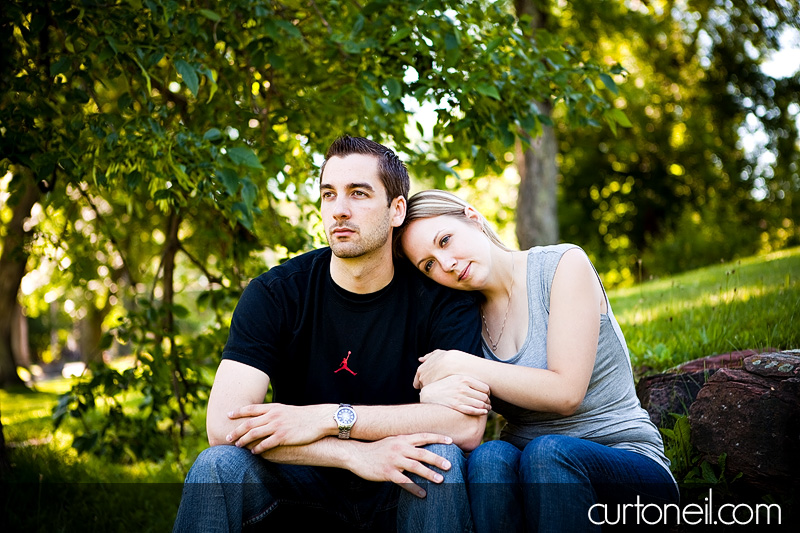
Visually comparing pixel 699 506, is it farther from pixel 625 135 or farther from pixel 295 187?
pixel 625 135

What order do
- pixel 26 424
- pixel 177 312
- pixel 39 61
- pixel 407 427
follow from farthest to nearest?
pixel 26 424 < pixel 177 312 < pixel 39 61 < pixel 407 427

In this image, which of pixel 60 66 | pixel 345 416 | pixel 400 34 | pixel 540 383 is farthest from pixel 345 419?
pixel 60 66

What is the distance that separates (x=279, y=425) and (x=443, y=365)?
0.67 metres

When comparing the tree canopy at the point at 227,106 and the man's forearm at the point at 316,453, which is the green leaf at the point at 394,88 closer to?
the tree canopy at the point at 227,106

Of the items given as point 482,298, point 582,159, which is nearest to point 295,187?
point 482,298

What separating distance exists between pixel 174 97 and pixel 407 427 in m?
2.88

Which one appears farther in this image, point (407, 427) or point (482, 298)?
point (482, 298)

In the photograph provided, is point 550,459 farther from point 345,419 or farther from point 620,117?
point 620,117

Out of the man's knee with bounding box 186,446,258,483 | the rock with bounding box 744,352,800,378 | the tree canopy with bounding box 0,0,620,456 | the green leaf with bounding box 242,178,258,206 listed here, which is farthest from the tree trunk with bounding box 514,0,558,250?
the man's knee with bounding box 186,446,258,483

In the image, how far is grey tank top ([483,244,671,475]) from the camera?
2.56m

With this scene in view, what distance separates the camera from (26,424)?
713cm

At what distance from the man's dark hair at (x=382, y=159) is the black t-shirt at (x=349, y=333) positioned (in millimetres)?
419

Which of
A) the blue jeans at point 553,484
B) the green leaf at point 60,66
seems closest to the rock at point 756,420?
the blue jeans at point 553,484

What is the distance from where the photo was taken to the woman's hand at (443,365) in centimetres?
254
